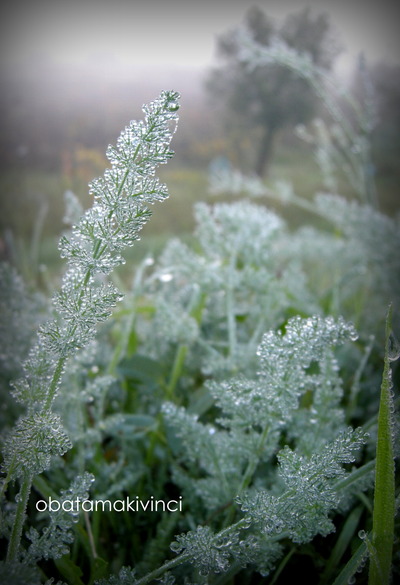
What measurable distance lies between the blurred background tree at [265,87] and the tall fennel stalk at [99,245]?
102 centimetres

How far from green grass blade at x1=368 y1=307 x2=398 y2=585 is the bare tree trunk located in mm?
1108

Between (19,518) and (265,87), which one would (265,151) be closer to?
(265,87)

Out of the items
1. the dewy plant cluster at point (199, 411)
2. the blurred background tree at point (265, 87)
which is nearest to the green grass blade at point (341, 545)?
the dewy plant cluster at point (199, 411)

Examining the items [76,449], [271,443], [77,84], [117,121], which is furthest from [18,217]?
[271,443]

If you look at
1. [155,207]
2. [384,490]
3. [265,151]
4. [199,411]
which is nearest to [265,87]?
[265,151]

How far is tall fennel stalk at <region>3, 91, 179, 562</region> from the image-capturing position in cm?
17

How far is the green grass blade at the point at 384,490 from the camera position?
0.19 metres

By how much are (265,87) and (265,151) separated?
0.50ft

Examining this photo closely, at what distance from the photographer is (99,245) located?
0.57 feet

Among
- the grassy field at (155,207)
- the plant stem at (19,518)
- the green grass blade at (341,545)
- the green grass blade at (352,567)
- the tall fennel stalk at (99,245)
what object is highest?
the grassy field at (155,207)

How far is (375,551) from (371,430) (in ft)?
0.39

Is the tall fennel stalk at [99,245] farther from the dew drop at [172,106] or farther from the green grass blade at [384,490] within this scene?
the green grass blade at [384,490]

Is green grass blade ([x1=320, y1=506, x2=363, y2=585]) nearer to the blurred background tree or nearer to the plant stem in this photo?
the plant stem
